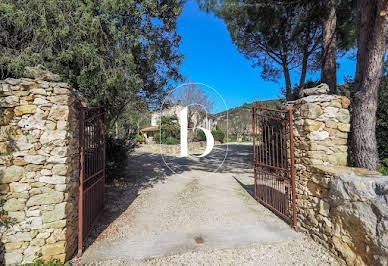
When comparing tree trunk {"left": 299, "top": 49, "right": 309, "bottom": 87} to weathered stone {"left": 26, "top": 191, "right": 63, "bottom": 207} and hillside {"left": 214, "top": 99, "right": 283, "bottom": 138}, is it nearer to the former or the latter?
weathered stone {"left": 26, "top": 191, "right": 63, "bottom": 207}

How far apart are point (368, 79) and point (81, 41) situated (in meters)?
6.60

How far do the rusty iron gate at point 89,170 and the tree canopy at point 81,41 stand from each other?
85 centimetres

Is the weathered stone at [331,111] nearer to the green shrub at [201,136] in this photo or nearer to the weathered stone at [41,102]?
the weathered stone at [41,102]

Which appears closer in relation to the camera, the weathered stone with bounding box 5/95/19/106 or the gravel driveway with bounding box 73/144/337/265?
the weathered stone with bounding box 5/95/19/106

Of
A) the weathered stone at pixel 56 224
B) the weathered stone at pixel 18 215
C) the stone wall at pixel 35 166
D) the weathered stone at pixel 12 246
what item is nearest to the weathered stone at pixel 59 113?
the stone wall at pixel 35 166

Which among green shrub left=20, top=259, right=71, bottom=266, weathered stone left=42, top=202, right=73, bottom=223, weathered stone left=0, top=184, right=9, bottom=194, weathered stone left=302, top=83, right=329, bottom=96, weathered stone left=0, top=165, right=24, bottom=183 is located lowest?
green shrub left=20, top=259, right=71, bottom=266

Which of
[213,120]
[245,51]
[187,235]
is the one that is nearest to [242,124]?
[213,120]

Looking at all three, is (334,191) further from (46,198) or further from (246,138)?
(246,138)

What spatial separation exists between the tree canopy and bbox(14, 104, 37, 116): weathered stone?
1727 millimetres

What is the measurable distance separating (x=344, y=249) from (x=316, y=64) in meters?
8.50

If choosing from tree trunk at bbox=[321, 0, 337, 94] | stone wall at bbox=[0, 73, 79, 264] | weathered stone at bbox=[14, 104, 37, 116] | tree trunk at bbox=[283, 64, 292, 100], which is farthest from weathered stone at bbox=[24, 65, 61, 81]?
tree trunk at bbox=[283, 64, 292, 100]

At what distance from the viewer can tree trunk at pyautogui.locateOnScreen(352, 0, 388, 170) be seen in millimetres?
4109

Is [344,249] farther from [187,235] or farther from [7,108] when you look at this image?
[7,108]

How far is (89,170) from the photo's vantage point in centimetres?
352
